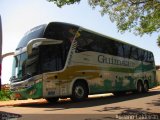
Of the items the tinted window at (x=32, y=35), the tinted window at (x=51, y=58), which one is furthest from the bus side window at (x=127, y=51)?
the tinted window at (x=32, y=35)

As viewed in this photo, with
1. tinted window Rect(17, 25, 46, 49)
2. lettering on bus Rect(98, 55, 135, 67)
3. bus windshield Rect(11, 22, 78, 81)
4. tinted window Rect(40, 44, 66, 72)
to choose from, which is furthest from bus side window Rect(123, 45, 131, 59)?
tinted window Rect(17, 25, 46, 49)

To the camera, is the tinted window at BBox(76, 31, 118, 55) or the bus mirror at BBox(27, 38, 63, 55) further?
the tinted window at BBox(76, 31, 118, 55)

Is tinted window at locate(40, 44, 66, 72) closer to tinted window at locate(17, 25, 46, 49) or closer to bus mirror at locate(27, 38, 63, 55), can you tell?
bus mirror at locate(27, 38, 63, 55)

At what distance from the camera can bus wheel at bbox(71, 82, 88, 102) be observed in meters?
15.6

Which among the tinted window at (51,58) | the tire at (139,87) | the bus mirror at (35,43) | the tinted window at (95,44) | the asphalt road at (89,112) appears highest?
the tinted window at (95,44)

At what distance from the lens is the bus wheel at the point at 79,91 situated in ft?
51.1

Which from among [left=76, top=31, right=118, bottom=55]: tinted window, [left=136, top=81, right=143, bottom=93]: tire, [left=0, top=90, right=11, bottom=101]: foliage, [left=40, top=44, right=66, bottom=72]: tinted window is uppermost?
[left=76, top=31, right=118, bottom=55]: tinted window

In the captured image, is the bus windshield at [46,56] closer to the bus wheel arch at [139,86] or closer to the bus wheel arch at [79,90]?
the bus wheel arch at [79,90]

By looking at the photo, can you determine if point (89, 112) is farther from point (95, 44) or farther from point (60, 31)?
point (95, 44)

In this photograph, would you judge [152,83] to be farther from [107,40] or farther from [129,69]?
[107,40]

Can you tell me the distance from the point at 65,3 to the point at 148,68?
15.0 metres

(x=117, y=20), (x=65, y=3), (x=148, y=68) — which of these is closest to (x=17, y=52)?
(x=65, y=3)

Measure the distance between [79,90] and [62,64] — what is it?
181 cm

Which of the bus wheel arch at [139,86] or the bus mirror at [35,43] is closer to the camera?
the bus mirror at [35,43]
